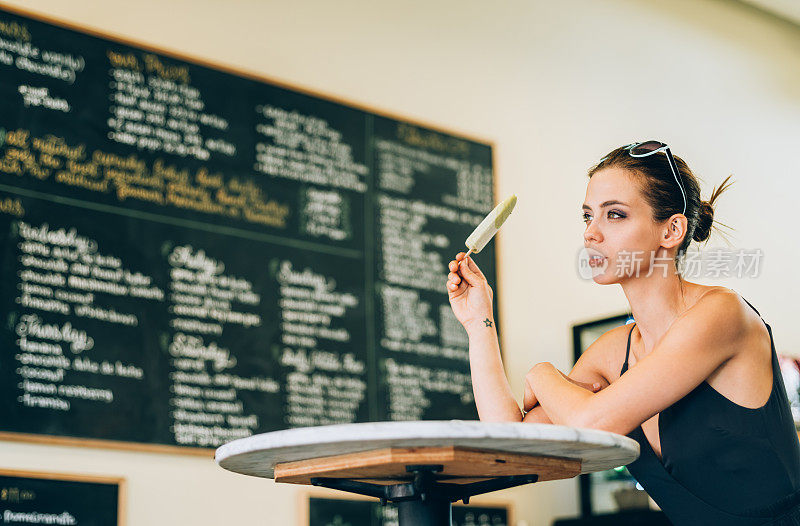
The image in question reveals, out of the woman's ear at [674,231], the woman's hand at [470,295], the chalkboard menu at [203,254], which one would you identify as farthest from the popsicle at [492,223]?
the chalkboard menu at [203,254]

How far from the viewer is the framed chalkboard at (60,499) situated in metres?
2.60

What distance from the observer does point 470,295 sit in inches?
70.9

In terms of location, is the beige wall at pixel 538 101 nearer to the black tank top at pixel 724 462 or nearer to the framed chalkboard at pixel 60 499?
the framed chalkboard at pixel 60 499

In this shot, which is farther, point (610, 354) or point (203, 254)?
point (203, 254)

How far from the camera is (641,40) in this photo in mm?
4637

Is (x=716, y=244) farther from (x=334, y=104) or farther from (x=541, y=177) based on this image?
(x=334, y=104)

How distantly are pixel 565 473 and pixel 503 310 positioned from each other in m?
2.48

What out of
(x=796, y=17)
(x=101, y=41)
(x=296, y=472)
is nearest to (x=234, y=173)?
(x=101, y=41)

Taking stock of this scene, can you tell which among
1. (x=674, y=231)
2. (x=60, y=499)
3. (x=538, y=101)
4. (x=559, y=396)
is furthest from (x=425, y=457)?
(x=538, y=101)

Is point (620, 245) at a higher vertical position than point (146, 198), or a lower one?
lower

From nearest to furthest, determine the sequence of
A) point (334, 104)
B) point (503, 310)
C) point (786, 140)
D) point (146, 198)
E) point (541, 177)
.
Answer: point (146, 198), point (334, 104), point (503, 310), point (541, 177), point (786, 140)

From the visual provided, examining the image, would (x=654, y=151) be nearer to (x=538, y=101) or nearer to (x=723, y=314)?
(x=723, y=314)

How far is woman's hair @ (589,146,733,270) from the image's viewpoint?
171 cm

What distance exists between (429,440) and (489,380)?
63 cm
